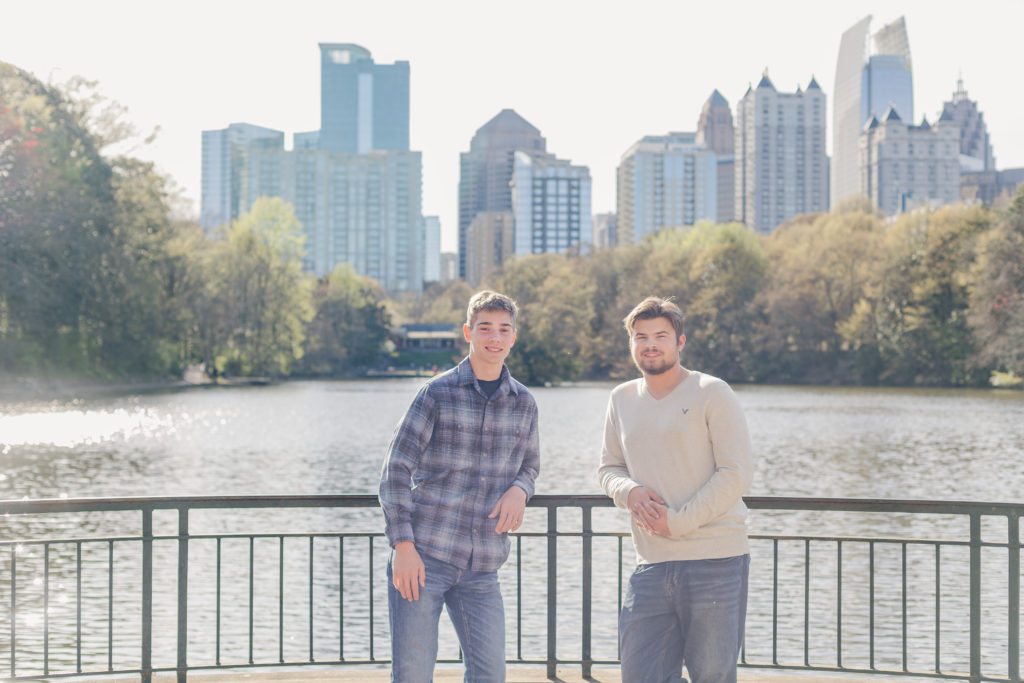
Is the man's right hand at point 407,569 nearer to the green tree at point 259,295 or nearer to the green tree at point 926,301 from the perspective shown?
the green tree at point 926,301

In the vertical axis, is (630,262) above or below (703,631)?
above

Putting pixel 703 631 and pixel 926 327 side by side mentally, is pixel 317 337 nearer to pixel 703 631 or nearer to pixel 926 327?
pixel 926 327

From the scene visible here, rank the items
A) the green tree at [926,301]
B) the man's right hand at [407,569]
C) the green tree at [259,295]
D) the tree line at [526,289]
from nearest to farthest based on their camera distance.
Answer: the man's right hand at [407,569] < the tree line at [526,289] < the green tree at [926,301] < the green tree at [259,295]

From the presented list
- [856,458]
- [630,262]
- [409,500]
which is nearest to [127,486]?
[856,458]

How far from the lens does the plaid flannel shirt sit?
3912mm

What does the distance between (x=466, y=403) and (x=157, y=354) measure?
58.4 m

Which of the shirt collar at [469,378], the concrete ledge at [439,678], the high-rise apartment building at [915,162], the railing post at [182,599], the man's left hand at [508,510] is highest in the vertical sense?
the high-rise apartment building at [915,162]

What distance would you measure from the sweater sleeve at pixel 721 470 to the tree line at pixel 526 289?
4373cm

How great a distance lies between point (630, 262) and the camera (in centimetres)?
8381

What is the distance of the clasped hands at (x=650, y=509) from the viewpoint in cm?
391

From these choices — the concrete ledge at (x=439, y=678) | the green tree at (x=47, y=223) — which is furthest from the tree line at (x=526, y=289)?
the concrete ledge at (x=439, y=678)

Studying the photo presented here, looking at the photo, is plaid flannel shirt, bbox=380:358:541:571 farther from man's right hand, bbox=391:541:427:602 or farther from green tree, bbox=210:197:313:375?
green tree, bbox=210:197:313:375

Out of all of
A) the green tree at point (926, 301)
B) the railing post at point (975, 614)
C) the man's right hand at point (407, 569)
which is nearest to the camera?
the man's right hand at point (407, 569)

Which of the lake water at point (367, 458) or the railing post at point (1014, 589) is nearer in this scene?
the railing post at point (1014, 589)
